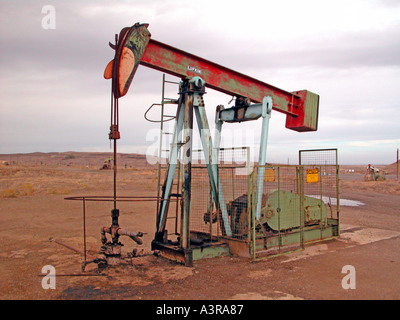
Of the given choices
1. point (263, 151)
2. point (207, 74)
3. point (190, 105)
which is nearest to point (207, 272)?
point (263, 151)

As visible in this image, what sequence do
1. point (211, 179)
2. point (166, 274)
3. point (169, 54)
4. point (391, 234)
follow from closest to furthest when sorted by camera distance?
point (166, 274) < point (169, 54) < point (211, 179) < point (391, 234)

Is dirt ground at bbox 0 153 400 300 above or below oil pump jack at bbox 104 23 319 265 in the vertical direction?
below

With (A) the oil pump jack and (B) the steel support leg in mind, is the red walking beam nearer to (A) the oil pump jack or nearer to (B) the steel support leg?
(A) the oil pump jack

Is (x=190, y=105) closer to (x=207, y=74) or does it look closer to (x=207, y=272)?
(x=207, y=74)

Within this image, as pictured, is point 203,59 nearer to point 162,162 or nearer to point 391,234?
point 162,162

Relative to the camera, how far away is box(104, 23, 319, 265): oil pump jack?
19.6ft

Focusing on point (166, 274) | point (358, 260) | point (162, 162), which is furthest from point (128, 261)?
point (358, 260)

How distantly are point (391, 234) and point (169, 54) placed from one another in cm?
699

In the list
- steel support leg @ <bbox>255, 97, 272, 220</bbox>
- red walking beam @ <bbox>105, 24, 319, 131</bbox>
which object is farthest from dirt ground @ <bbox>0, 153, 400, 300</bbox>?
red walking beam @ <bbox>105, 24, 319, 131</bbox>

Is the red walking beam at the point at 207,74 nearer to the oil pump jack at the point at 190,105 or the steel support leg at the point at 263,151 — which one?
the oil pump jack at the point at 190,105

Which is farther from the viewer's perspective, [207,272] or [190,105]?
[190,105]

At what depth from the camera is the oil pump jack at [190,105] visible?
5977 mm

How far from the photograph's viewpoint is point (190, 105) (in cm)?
678

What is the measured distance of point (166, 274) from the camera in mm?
5941
